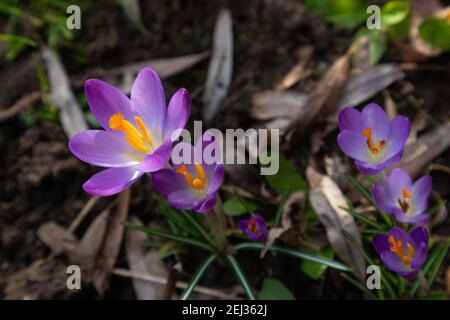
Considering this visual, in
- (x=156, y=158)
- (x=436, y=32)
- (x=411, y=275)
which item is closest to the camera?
(x=156, y=158)

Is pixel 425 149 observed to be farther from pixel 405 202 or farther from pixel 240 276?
pixel 240 276

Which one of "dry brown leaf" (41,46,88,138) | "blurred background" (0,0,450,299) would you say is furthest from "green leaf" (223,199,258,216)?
"dry brown leaf" (41,46,88,138)

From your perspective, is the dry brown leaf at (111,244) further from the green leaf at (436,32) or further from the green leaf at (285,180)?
the green leaf at (436,32)

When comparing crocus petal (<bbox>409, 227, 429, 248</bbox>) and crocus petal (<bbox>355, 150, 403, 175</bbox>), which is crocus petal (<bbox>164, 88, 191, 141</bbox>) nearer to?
crocus petal (<bbox>355, 150, 403, 175</bbox>)

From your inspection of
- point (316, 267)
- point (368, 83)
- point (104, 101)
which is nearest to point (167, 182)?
point (104, 101)

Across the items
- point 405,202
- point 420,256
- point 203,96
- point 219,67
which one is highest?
point 219,67

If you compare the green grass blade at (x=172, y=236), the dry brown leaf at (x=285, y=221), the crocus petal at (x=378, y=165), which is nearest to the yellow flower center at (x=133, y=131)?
the green grass blade at (x=172, y=236)

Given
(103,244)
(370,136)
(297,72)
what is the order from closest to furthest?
(370,136)
(103,244)
(297,72)
